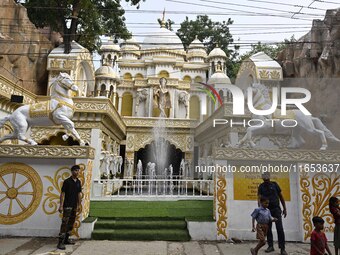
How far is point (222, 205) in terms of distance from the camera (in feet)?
17.0

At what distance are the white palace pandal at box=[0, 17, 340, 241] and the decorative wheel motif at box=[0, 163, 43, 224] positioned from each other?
0.06 ft

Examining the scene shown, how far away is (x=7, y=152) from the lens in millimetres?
5152

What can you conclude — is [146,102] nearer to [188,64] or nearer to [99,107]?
[188,64]

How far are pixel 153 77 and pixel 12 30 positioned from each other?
1114cm

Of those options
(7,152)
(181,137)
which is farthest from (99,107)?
(181,137)

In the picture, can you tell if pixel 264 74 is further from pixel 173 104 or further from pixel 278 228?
pixel 278 228

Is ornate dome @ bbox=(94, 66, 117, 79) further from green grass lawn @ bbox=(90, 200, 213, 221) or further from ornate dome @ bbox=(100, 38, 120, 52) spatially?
green grass lawn @ bbox=(90, 200, 213, 221)

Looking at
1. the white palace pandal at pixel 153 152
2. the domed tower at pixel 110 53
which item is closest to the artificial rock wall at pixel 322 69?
the white palace pandal at pixel 153 152

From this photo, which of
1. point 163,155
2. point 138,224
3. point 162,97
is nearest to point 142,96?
point 162,97

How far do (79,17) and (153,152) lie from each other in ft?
31.2

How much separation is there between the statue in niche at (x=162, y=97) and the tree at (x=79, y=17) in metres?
5.31

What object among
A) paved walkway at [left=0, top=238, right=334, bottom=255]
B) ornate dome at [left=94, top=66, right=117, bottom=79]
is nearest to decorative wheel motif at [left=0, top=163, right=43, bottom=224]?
paved walkway at [left=0, top=238, right=334, bottom=255]

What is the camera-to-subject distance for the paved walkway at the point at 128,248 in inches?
165

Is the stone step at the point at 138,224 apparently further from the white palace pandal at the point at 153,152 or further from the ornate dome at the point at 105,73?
the ornate dome at the point at 105,73
